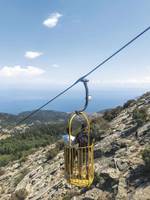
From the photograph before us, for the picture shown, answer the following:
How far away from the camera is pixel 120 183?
1644 centimetres

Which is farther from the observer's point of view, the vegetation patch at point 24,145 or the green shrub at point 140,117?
the vegetation patch at point 24,145

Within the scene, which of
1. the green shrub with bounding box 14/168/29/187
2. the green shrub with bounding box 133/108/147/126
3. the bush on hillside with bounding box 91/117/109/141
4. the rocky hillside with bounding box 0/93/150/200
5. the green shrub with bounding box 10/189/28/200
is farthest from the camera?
the bush on hillside with bounding box 91/117/109/141

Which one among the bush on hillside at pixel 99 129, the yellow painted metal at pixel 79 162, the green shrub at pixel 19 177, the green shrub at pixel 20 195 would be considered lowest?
the green shrub at pixel 20 195

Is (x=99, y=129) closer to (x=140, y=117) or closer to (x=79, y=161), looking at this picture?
(x=140, y=117)

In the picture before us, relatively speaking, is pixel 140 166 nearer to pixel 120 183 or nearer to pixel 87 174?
pixel 120 183

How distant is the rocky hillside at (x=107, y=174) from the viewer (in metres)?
16.1

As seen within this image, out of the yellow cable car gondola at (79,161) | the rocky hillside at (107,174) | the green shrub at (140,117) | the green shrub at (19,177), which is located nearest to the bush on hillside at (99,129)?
the rocky hillside at (107,174)

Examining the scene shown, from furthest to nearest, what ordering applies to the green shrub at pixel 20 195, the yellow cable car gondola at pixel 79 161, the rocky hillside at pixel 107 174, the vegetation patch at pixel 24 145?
the vegetation patch at pixel 24 145, the green shrub at pixel 20 195, the rocky hillside at pixel 107 174, the yellow cable car gondola at pixel 79 161

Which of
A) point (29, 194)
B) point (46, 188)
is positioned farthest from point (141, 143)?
point (29, 194)

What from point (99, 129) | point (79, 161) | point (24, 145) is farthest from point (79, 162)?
point (24, 145)

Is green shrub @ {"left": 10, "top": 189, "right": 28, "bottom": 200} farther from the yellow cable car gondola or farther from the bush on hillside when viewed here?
the yellow cable car gondola

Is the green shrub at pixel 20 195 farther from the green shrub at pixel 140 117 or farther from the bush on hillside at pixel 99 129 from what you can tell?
the green shrub at pixel 140 117

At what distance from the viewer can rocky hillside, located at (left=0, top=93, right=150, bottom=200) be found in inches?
635

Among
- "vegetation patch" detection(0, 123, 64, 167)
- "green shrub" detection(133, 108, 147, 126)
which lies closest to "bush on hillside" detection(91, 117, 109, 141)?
"green shrub" detection(133, 108, 147, 126)
